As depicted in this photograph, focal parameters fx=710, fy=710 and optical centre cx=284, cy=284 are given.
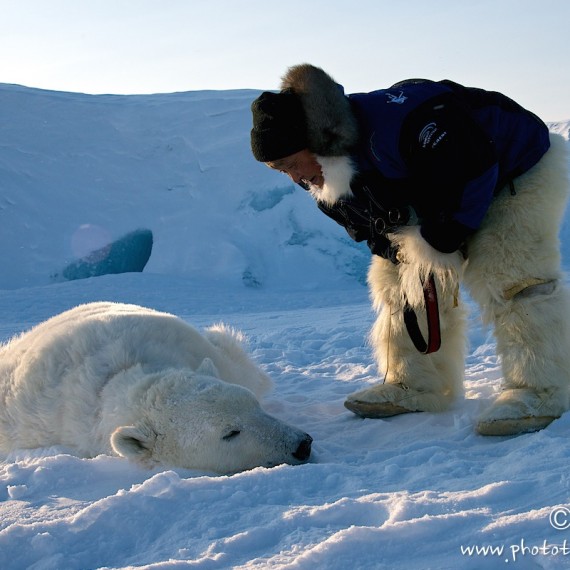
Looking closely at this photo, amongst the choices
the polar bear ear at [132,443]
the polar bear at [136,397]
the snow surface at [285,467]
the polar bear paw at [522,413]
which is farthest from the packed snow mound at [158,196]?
the polar bear ear at [132,443]

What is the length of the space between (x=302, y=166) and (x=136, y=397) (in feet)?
3.98

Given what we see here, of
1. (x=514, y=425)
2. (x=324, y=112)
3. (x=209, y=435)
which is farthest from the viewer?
(x=324, y=112)

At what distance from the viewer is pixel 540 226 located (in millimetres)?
3016

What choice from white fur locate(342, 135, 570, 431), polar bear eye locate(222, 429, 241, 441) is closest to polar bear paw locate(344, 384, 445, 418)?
white fur locate(342, 135, 570, 431)

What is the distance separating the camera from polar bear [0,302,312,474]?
271 centimetres

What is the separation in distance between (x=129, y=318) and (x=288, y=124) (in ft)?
4.22

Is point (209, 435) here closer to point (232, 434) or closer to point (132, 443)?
point (232, 434)

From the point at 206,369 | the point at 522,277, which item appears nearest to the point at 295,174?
the point at 206,369

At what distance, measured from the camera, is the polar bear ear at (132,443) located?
2680mm

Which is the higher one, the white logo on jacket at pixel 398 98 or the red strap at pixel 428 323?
the white logo on jacket at pixel 398 98

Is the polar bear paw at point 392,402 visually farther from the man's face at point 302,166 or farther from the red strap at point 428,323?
the man's face at point 302,166

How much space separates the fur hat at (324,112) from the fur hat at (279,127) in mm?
35

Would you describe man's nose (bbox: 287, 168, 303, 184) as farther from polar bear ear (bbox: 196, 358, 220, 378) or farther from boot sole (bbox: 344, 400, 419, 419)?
boot sole (bbox: 344, 400, 419, 419)

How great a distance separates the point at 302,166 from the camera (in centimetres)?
311
